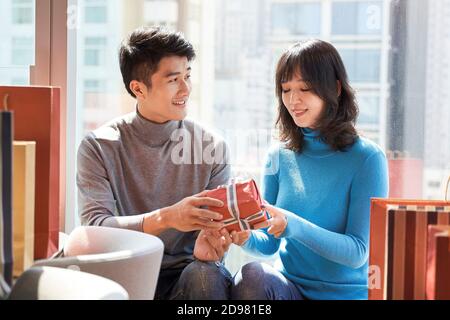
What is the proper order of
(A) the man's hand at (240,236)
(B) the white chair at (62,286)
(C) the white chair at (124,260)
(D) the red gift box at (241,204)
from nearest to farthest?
(B) the white chair at (62,286)
(C) the white chair at (124,260)
(D) the red gift box at (241,204)
(A) the man's hand at (240,236)

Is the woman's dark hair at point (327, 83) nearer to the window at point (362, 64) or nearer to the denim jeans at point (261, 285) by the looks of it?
the window at point (362, 64)

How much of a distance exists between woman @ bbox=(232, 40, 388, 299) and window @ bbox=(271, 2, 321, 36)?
341 mm

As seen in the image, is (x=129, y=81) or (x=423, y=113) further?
(x=423, y=113)

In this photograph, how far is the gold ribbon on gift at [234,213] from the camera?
1.73 metres

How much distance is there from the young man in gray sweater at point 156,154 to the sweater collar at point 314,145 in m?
0.25

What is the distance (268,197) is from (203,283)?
0.41 m

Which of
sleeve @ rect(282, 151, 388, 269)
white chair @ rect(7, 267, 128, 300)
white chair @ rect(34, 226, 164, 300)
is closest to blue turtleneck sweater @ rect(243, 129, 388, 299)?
sleeve @ rect(282, 151, 388, 269)

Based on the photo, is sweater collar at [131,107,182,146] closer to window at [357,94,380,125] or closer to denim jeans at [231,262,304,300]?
denim jeans at [231,262,304,300]

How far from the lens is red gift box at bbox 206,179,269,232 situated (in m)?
1.71

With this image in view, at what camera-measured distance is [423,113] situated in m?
2.32

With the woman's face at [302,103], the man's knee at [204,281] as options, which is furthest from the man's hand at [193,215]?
the woman's face at [302,103]

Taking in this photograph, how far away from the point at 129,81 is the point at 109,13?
46cm
